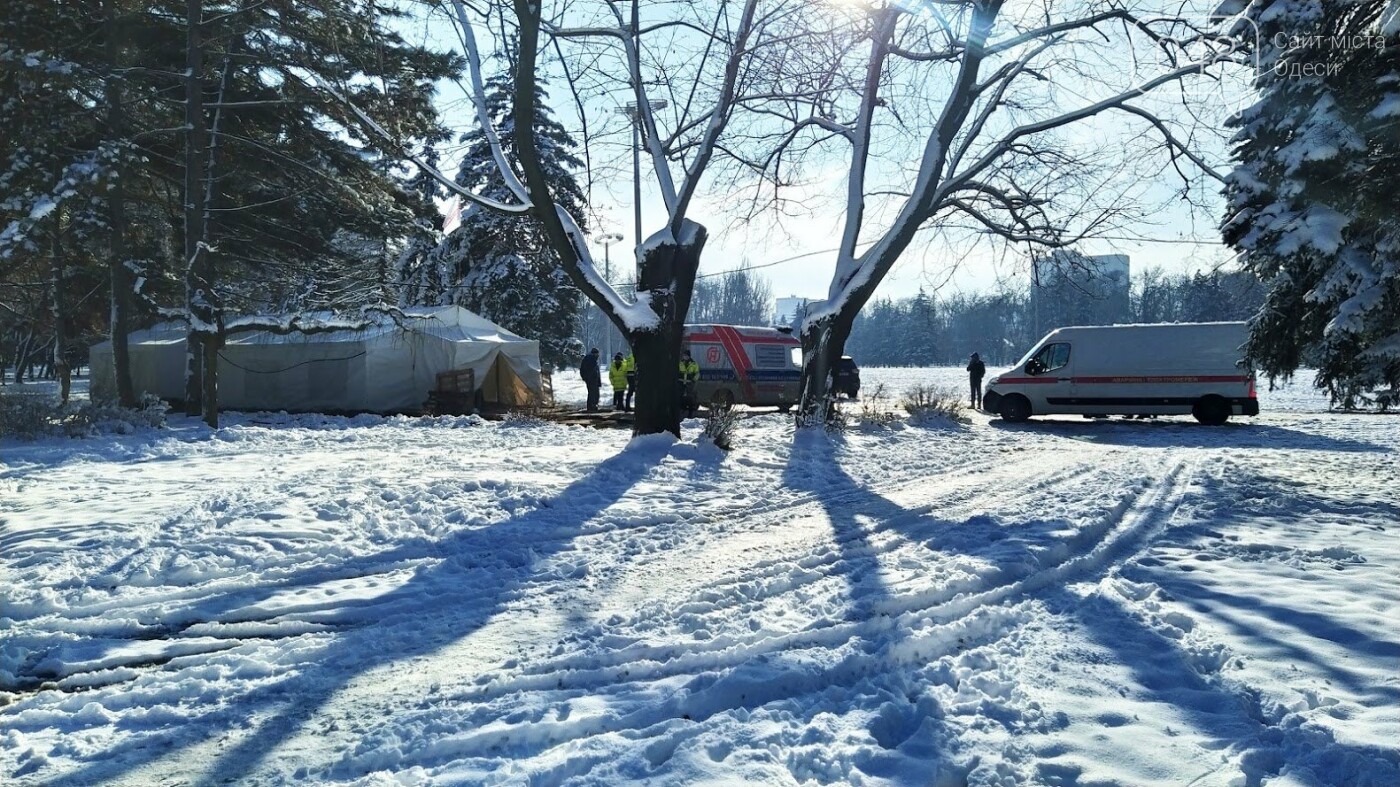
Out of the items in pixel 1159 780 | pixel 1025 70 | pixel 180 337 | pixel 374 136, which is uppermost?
pixel 1025 70

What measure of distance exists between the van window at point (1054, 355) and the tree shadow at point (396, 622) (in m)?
15.8

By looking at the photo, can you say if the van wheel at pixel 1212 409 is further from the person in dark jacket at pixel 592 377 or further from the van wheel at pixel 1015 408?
the person in dark jacket at pixel 592 377

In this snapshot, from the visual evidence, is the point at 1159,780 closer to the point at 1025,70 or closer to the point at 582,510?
the point at 582,510

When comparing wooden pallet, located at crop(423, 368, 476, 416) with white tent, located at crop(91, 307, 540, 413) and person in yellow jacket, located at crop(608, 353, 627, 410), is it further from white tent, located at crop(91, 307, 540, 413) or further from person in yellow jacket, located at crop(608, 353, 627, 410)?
person in yellow jacket, located at crop(608, 353, 627, 410)

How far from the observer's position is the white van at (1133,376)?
1909 centimetres

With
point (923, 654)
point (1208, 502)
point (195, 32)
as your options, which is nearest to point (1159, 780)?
point (923, 654)

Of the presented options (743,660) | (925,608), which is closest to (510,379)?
(925,608)

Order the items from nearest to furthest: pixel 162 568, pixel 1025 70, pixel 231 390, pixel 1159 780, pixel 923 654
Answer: pixel 1159 780 → pixel 923 654 → pixel 162 568 → pixel 1025 70 → pixel 231 390

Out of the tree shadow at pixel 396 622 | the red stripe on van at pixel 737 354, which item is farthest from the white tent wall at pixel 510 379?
the tree shadow at pixel 396 622

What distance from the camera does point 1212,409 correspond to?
19.3m

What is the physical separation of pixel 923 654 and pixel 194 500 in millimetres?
6689

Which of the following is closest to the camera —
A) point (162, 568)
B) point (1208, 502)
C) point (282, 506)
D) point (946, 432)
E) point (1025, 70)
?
point (162, 568)

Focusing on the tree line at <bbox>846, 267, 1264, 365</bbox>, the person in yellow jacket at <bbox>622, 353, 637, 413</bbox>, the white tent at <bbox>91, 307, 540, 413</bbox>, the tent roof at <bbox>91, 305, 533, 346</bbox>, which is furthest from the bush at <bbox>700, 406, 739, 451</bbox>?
the tree line at <bbox>846, 267, 1264, 365</bbox>

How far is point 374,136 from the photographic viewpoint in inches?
568
